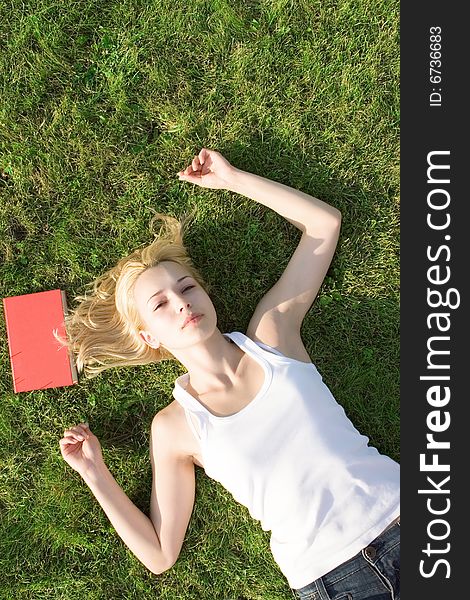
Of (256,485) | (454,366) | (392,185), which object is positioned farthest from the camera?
(392,185)

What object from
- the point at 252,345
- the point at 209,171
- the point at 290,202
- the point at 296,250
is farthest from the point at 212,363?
the point at 209,171

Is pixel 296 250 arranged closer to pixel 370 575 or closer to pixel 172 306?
pixel 172 306

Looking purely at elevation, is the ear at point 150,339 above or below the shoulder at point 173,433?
above

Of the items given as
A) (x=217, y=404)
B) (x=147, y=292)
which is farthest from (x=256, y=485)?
(x=147, y=292)

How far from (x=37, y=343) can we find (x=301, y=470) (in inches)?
82.3

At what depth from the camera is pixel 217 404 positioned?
4.02m

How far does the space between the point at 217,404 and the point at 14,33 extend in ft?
10.1

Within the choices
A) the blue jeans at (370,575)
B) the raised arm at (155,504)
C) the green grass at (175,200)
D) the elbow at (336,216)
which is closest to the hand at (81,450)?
the raised arm at (155,504)

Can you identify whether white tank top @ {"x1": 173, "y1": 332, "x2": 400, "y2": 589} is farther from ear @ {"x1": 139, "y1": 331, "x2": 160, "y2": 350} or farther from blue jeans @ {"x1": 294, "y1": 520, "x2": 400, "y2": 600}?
ear @ {"x1": 139, "y1": 331, "x2": 160, "y2": 350}

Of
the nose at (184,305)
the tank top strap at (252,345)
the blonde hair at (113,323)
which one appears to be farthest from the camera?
the blonde hair at (113,323)

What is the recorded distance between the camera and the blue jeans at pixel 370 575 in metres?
3.67

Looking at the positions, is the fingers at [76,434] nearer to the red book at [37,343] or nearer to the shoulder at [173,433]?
the red book at [37,343]

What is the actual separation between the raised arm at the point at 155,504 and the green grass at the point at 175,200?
0.83 feet

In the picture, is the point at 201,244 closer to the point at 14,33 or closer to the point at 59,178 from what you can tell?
the point at 59,178
